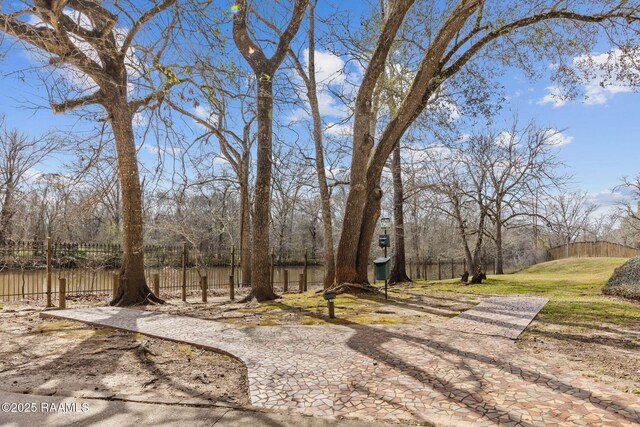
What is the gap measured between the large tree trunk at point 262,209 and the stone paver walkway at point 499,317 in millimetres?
4499

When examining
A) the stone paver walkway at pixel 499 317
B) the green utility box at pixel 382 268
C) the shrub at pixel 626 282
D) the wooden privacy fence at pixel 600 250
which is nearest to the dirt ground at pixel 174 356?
the stone paver walkway at pixel 499 317

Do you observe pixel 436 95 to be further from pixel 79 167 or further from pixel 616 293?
pixel 79 167

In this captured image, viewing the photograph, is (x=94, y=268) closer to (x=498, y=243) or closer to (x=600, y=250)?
(x=498, y=243)

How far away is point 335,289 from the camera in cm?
936

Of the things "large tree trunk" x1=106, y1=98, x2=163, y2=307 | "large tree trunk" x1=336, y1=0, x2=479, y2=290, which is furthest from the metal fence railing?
"large tree trunk" x1=336, y1=0, x2=479, y2=290

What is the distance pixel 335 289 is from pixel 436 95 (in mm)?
7036

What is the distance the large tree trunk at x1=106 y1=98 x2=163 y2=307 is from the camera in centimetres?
884

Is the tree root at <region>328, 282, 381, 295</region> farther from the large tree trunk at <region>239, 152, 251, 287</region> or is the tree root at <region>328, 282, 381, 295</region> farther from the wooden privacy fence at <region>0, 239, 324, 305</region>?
the large tree trunk at <region>239, 152, 251, 287</region>

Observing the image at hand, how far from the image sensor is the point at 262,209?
8977 millimetres

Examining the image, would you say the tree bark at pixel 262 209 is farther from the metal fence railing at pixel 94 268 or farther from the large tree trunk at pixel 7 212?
the large tree trunk at pixel 7 212

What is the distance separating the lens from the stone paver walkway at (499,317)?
5.43m

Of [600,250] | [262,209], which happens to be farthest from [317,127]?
[600,250]

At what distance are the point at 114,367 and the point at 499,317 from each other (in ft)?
19.0

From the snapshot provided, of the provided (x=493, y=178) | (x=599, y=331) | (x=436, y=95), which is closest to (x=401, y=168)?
(x=436, y=95)
